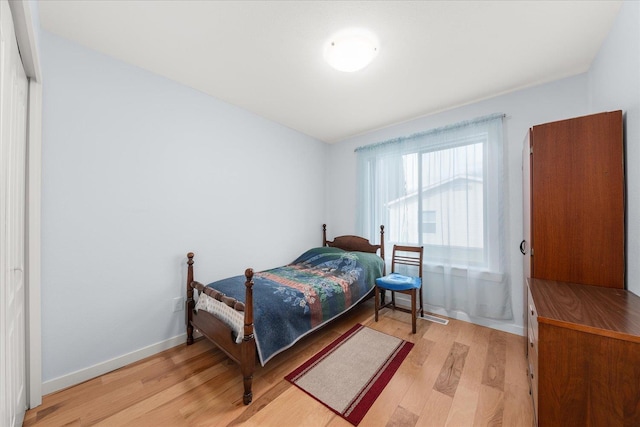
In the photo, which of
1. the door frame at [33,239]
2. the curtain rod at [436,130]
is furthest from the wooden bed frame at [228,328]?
the curtain rod at [436,130]

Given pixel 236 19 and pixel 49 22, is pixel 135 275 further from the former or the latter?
pixel 236 19

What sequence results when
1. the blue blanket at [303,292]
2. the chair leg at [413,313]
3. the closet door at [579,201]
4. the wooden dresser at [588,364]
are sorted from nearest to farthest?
the wooden dresser at [588,364] → the closet door at [579,201] → the blue blanket at [303,292] → the chair leg at [413,313]

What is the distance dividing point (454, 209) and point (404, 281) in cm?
105

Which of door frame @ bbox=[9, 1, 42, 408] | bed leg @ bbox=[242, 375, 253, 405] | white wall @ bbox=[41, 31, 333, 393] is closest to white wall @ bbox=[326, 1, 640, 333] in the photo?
white wall @ bbox=[41, 31, 333, 393]

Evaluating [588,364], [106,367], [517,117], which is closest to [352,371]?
[588,364]

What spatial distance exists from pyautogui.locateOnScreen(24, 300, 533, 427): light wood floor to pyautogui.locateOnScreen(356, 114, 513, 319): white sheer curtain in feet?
2.11

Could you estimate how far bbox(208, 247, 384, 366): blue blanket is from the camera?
1826 mm

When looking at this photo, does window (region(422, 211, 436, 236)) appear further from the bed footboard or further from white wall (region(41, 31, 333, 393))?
the bed footboard

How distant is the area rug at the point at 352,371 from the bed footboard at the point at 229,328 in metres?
0.41

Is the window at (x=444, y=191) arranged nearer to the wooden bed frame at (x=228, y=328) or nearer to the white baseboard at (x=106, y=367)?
the wooden bed frame at (x=228, y=328)

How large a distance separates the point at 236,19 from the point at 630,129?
252 centimetres

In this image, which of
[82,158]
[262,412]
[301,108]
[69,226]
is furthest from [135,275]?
[301,108]

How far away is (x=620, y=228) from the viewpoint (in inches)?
55.1

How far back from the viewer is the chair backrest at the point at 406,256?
3.01 metres
